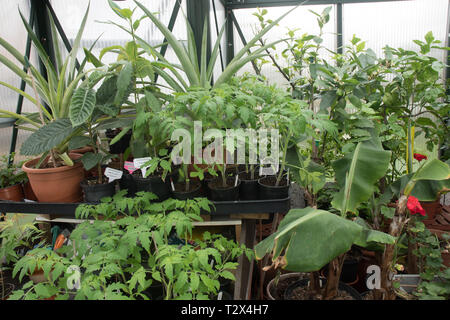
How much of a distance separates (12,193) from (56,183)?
0.40 m

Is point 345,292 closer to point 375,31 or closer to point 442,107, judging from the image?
point 442,107

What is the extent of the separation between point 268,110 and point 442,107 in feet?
4.70

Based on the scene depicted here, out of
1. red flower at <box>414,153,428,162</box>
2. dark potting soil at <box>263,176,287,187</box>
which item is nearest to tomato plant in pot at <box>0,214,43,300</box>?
dark potting soil at <box>263,176,287,187</box>

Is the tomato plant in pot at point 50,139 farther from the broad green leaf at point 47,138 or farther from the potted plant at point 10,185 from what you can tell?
the potted plant at point 10,185

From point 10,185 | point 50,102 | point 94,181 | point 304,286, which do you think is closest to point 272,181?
point 304,286

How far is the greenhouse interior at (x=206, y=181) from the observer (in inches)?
42.2

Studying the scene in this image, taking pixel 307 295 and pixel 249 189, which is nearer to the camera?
pixel 307 295

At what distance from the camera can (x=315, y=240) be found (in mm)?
959

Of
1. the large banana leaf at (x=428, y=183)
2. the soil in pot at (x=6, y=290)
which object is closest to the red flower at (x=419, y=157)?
the large banana leaf at (x=428, y=183)

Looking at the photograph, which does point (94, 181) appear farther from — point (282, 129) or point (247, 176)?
point (282, 129)

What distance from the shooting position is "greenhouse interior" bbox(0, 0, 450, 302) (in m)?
1.07

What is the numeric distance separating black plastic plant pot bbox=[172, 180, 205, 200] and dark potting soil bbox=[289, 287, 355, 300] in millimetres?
628

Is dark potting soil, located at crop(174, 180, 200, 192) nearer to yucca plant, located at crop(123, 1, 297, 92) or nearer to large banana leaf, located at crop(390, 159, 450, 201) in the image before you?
yucca plant, located at crop(123, 1, 297, 92)

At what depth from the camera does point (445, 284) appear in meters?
1.31
